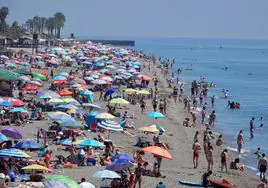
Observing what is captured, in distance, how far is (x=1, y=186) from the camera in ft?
42.1

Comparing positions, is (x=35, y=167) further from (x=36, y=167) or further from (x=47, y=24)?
(x=47, y=24)

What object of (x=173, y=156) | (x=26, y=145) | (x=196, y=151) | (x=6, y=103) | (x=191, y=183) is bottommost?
(x=173, y=156)

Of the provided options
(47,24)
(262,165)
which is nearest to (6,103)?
(262,165)

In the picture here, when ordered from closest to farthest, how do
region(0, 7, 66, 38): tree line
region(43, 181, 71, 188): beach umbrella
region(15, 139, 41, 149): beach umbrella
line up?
region(43, 181, 71, 188): beach umbrella → region(15, 139, 41, 149): beach umbrella → region(0, 7, 66, 38): tree line

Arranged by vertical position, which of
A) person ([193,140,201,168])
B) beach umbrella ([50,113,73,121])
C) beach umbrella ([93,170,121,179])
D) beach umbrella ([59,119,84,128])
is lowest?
person ([193,140,201,168])

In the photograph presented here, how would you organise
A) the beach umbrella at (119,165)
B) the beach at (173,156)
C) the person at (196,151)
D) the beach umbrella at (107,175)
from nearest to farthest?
the beach umbrella at (107,175)
the beach umbrella at (119,165)
the beach at (173,156)
the person at (196,151)

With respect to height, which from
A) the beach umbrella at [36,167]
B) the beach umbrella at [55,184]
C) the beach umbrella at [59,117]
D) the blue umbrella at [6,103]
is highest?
the blue umbrella at [6,103]

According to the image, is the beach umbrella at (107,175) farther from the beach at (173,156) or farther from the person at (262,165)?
the person at (262,165)

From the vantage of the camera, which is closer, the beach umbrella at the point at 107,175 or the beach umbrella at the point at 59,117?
the beach umbrella at the point at 107,175

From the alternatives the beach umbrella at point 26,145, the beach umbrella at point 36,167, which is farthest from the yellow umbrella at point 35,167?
the beach umbrella at point 26,145

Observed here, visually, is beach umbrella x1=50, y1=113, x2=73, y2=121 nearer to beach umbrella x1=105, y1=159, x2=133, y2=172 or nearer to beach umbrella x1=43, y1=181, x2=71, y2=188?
beach umbrella x1=105, y1=159, x2=133, y2=172

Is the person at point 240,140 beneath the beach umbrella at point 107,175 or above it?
beneath

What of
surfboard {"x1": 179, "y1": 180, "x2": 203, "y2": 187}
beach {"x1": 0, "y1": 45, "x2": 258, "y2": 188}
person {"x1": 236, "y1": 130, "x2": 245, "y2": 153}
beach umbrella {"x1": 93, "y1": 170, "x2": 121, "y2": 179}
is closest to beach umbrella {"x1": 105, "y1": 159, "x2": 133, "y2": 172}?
beach {"x1": 0, "y1": 45, "x2": 258, "y2": 188}

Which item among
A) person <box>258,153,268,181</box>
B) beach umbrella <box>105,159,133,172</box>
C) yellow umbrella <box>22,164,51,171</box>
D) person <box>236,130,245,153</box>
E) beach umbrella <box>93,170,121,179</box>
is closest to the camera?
beach umbrella <box>93,170,121,179</box>
